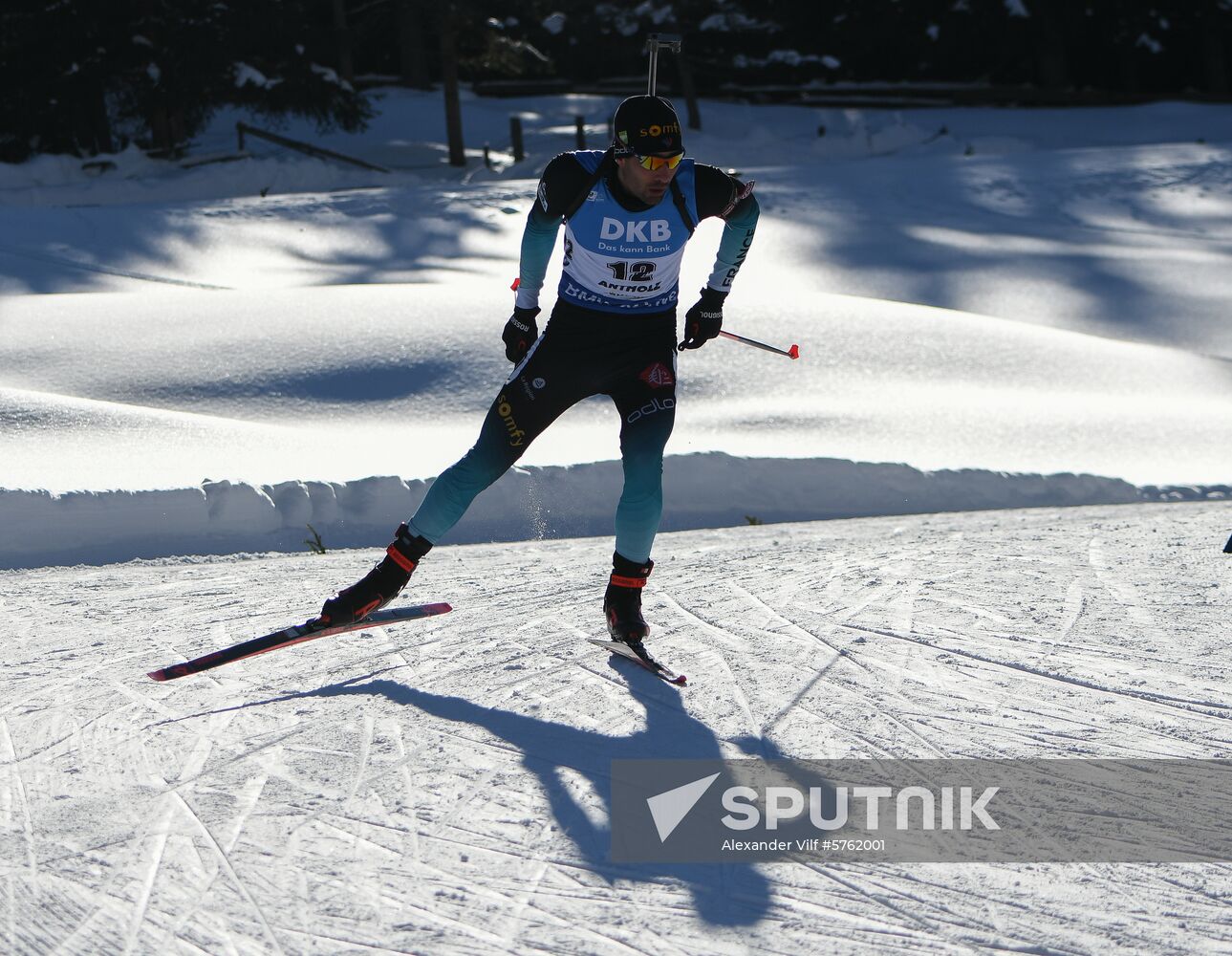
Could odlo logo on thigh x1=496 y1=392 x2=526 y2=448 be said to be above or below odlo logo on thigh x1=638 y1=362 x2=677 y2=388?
below

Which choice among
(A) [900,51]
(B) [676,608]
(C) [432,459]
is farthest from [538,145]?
(B) [676,608]

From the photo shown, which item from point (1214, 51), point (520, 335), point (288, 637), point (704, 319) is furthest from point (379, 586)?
point (1214, 51)

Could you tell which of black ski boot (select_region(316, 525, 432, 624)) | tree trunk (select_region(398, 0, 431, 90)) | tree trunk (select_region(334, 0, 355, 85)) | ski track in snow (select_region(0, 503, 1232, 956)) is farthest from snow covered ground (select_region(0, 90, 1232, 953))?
tree trunk (select_region(398, 0, 431, 90))

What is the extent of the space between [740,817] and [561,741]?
0.64 metres

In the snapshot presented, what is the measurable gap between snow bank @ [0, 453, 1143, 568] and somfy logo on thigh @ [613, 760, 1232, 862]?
3.34 metres

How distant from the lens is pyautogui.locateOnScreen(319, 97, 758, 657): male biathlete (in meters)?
4.19

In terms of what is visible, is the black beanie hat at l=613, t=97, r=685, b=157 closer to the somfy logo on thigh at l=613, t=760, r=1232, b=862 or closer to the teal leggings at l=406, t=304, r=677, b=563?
the teal leggings at l=406, t=304, r=677, b=563

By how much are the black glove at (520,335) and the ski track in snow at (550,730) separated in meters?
0.96

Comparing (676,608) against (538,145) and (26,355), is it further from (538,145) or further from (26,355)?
(538,145)

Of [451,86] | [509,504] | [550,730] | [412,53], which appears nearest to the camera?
[550,730]

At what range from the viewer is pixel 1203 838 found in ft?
9.86

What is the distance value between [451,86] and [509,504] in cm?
1857

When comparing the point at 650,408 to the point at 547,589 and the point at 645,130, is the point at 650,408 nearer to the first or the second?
the point at 645,130

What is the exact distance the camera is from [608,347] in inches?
170
